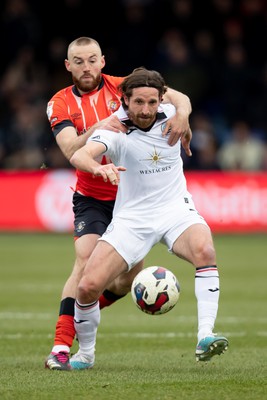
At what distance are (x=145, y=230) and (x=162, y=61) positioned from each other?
14698mm

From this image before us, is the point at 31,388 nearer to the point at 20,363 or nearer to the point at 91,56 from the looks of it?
the point at 20,363

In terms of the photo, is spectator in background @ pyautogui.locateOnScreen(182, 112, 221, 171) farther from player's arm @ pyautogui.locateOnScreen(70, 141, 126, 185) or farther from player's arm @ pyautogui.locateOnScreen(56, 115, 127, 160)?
player's arm @ pyautogui.locateOnScreen(70, 141, 126, 185)

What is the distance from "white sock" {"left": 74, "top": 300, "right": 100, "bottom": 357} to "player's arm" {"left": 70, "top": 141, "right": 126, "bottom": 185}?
122 centimetres

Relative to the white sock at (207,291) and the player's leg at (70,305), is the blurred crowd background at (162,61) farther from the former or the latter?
the white sock at (207,291)

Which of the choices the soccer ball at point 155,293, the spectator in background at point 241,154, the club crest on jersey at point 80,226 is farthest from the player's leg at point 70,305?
the spectator in background at point 241,154

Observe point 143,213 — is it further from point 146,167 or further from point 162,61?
point 162,61

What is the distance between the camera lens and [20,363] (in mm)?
8508

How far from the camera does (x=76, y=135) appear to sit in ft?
27.7

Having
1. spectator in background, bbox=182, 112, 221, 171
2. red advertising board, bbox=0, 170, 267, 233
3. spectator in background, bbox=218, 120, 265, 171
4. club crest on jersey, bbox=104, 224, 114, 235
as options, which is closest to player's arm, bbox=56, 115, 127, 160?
club crest on jersey, bbox=104, 224, 114, 235

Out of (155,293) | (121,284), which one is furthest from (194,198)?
(155,293)

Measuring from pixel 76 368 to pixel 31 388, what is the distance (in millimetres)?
1312

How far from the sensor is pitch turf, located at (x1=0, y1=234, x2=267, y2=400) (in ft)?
23.1

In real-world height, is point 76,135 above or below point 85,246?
above

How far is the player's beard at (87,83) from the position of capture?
8766 millimetres
